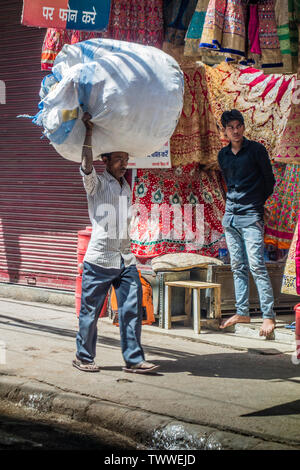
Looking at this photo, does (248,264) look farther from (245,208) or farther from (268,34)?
(268,34)

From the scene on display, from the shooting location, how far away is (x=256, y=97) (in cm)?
866

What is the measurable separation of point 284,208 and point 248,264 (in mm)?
1322

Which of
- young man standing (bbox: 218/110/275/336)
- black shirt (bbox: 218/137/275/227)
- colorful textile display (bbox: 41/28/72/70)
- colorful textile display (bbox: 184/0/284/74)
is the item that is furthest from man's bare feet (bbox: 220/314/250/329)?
colorful textile display (bbox: 41/28/72/70)

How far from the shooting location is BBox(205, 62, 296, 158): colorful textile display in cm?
848

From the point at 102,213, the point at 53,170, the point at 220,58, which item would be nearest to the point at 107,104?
the point at 102,213

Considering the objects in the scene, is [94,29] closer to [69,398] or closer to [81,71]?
[81,71]

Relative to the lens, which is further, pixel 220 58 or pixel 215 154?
pixel 215 154

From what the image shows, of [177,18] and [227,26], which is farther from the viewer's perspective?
[177,18]

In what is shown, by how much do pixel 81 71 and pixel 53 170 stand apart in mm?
4860

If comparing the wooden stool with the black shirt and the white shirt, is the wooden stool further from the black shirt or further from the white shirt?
the white shirt

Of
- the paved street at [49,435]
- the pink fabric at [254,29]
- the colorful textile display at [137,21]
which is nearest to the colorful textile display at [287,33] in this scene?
the pink fabric at [254,29]

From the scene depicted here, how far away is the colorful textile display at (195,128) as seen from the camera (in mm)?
8695

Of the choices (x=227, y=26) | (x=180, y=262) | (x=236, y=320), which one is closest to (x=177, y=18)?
(x=227, y=26)
